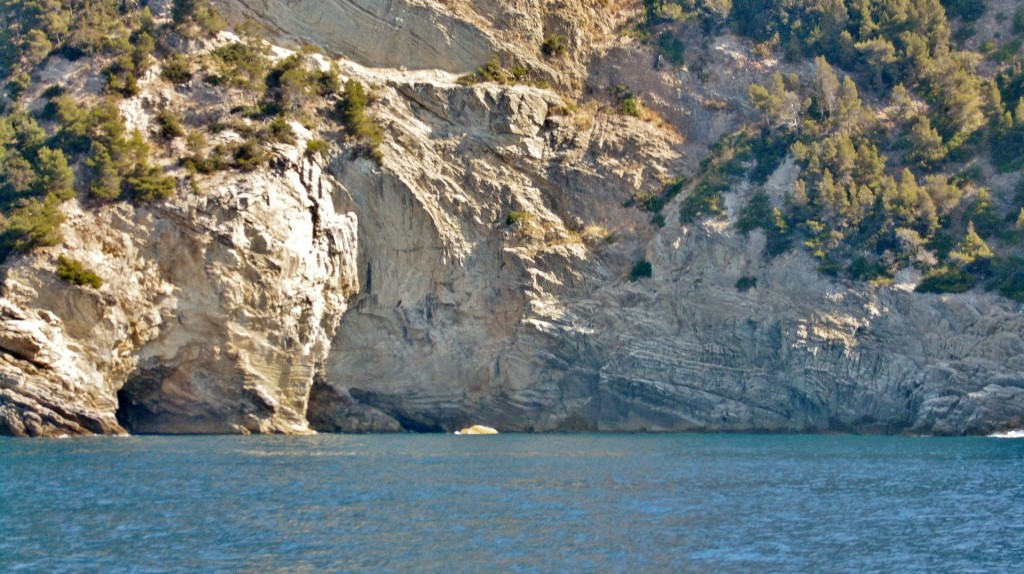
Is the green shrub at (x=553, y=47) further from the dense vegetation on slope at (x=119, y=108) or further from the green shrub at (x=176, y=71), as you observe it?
the green shrub at (x=176, y=71)

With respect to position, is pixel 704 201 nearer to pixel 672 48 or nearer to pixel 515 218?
pixel 515 218

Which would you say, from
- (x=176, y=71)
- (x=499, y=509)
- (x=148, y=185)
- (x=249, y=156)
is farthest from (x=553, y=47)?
(x=499, y=509)

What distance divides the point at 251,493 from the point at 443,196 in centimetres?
2741

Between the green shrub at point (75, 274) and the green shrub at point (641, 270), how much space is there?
2323 cm

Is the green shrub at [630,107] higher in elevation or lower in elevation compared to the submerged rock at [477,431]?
higher

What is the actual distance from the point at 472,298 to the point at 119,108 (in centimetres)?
1724

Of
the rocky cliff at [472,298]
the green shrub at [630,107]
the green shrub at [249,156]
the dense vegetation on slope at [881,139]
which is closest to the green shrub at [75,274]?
the rocky cliff at [472,298]

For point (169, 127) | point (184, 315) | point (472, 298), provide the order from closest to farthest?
point (184, 315) → point (169, 127) → point (472, 298)

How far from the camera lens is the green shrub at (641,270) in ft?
174

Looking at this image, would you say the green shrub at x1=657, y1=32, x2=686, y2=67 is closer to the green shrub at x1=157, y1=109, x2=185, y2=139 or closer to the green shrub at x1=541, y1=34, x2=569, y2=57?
the green shrub at x1=541, y1=34, x2=569, y2=57

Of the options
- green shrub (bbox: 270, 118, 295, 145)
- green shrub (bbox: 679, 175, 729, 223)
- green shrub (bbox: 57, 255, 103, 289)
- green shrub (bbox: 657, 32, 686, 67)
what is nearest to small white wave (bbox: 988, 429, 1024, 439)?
green shrub (bbox: 679, 175, 729, 223)

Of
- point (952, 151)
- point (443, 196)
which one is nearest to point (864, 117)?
point (952, 151)

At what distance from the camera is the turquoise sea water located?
19875 millimetres

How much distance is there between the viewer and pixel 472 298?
5172cm
